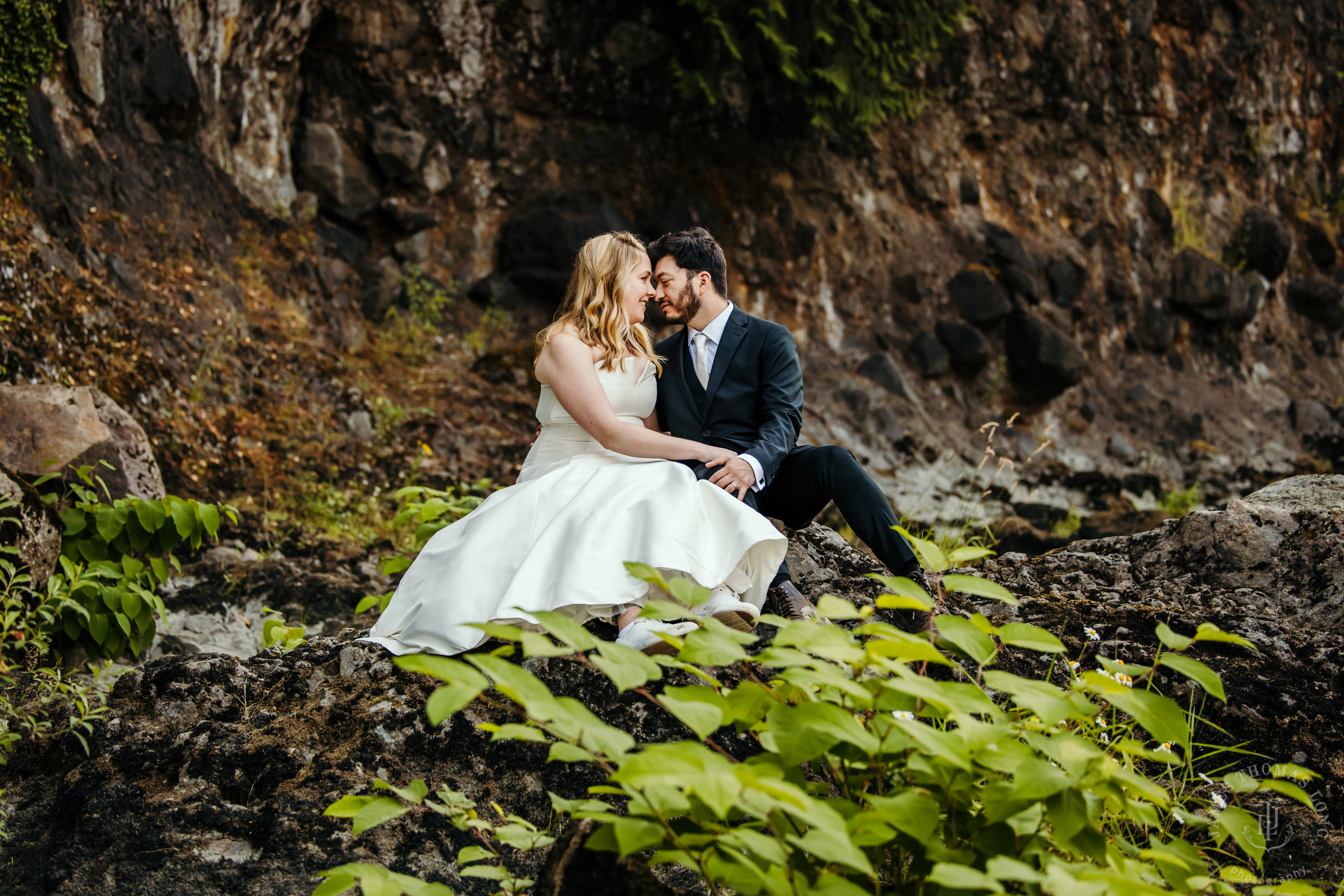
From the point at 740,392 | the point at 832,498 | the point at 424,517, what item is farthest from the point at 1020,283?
the point at 424,517

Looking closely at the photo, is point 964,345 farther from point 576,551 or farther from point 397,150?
point 576,551

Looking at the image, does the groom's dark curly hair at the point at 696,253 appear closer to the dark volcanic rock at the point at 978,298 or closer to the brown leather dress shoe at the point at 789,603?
the brown leather dress shoe at the point at 789,603

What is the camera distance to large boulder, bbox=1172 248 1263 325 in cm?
1248

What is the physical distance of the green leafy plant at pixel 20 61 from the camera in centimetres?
517

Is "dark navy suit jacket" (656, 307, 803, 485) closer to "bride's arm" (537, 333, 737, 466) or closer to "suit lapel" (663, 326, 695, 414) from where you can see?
"suit lapel" (663, 326, 695, 414)

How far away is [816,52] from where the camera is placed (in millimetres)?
9039

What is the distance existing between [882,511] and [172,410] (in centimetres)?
461

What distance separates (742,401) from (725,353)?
0.72 ft

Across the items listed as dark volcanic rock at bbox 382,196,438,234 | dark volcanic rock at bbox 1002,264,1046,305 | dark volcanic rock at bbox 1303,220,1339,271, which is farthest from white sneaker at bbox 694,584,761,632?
dark volcanic rock at bbox 1303,220,1339,271

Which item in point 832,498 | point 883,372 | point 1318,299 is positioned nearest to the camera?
point 832,498

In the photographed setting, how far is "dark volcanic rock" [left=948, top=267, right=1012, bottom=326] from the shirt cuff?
8007 mm

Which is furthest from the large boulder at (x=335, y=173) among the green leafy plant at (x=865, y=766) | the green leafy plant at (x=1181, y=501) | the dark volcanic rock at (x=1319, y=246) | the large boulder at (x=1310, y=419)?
the dark volcanic rock at (x=1319, y=246)

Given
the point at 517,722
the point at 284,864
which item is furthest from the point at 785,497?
the point at 284,864

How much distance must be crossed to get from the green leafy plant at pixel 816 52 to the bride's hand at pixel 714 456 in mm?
6465
